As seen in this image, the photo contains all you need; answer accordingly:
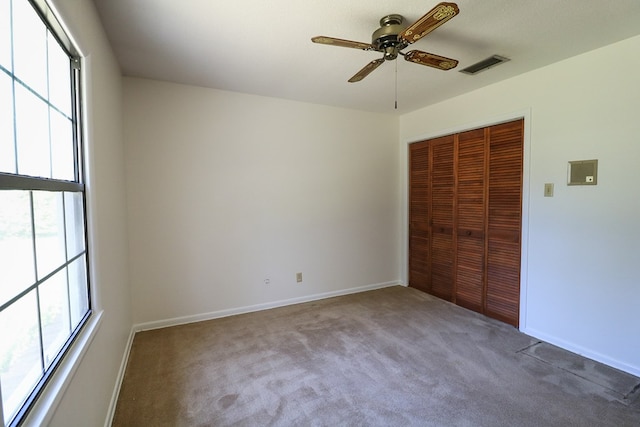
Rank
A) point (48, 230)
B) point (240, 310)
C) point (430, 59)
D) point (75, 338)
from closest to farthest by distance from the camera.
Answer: point (48, 230) < point (75, 338) < point (430, 59) < point (240, 310)

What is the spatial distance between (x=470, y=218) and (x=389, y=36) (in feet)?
7.83

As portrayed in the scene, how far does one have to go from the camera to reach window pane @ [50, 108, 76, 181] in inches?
52.7

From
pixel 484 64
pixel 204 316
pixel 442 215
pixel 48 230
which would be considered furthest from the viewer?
pixel 442 215

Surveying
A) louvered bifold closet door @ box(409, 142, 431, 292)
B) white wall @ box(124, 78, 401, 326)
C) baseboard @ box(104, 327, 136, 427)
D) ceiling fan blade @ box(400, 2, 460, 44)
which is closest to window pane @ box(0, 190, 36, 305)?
baseboard @ box(104, 327, 136, 427)

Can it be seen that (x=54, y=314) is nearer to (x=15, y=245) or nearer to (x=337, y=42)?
(x=15, y=245)

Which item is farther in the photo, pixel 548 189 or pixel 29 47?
pixel 548 189

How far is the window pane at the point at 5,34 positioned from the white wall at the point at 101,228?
1.03ft

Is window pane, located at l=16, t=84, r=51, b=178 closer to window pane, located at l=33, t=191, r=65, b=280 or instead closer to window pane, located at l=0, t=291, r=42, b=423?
window pane, located at l=33, t=191, r=65, b=280

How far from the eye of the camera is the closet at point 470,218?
306 centimetres

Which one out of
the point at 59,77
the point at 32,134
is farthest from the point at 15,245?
the point at 59,77

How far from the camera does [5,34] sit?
0.97 meters

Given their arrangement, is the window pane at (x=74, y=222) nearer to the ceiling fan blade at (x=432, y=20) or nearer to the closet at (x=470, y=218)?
the ceiling fan blade at (x=432, y=20)

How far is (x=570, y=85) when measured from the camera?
2.56 metres

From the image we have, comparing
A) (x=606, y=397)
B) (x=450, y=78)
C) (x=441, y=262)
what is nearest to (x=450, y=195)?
(x=441, y=262)
